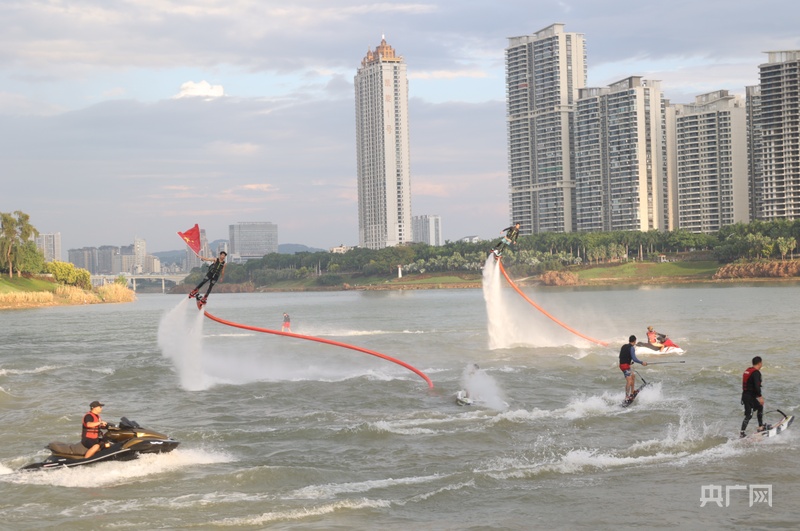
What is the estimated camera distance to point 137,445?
66.9 feet

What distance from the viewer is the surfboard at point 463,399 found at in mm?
28094

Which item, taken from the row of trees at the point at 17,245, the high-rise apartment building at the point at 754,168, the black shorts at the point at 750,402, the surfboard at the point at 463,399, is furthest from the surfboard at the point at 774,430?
the high-rise apartment building at the point at 754,168

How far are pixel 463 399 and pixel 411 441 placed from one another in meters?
5.39

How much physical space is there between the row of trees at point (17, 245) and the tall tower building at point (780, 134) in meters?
143

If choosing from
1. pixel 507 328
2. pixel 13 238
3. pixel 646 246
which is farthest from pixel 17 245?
pixel 646 246

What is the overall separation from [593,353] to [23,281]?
362 feet

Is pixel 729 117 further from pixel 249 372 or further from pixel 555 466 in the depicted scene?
pixel 555 466

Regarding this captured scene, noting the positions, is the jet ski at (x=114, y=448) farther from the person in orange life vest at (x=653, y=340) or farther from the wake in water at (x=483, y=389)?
the person in orange life vest at (x=653, y=340)

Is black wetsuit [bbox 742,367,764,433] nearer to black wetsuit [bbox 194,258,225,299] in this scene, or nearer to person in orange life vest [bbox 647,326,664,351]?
black wetsuit [bbox 194,258,225,299]

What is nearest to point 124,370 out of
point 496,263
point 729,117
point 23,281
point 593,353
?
point 496,263

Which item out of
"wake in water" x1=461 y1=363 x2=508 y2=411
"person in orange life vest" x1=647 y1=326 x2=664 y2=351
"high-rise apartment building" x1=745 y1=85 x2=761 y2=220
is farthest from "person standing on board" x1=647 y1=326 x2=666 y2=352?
"high-rise apartment building" x1=745 y1=85 x2=761 y2=220

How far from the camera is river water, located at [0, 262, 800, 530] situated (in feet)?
55.5

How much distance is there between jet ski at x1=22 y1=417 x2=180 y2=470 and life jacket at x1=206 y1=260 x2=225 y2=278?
667cm

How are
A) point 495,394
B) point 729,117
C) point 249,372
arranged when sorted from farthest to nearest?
point 729,117 → point 249,372 → point 495,394
